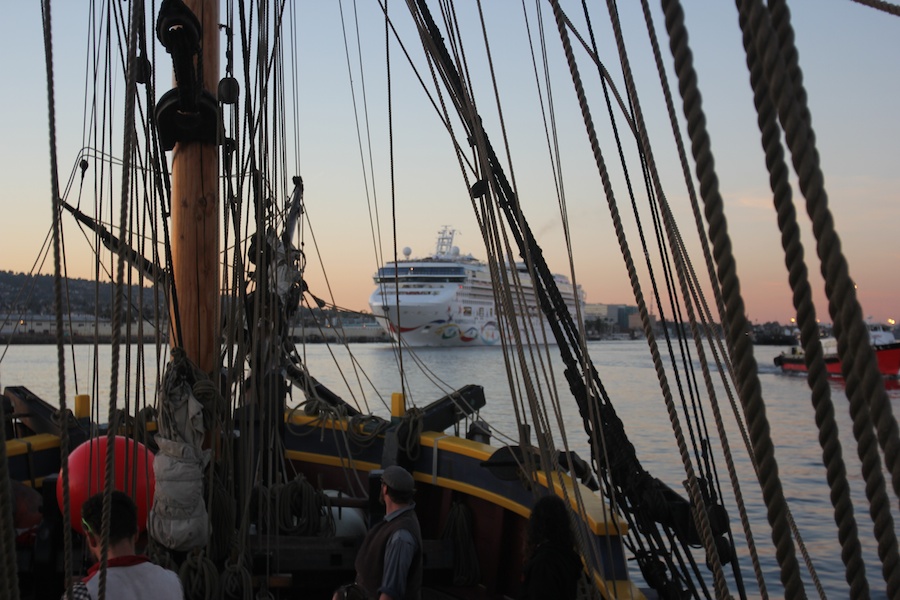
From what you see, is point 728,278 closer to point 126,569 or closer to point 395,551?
point 126,569

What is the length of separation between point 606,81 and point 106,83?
3122mm

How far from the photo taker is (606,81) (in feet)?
13.4

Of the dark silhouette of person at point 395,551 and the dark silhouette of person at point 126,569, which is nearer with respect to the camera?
the dark silhouette of person at point 126,569

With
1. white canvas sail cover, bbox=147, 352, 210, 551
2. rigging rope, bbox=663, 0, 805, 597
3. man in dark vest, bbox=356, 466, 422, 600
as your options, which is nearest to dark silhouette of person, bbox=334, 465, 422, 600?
man in dark vest, bbox=356, 466, 422, 600

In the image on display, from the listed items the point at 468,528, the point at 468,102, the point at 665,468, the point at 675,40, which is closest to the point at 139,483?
the point at 468,528

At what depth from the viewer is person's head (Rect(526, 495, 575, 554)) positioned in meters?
2.55

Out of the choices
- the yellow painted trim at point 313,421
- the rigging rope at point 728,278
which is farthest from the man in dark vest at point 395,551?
the yellow painted trim at point 313,421

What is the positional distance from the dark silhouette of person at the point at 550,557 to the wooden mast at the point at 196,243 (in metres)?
2.58

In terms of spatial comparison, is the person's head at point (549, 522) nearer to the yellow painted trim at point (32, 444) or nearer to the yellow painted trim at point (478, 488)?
the yellow painted trim at point (478, 488)

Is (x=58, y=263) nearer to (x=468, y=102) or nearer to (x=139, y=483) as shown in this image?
(x=139, y=483)

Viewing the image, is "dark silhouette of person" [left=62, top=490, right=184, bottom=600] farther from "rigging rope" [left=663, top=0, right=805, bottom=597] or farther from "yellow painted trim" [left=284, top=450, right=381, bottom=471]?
"yellow painted trim" [left=284, top=450, right=381, bottom=471]

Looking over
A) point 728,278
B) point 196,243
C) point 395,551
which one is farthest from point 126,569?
point 196,243

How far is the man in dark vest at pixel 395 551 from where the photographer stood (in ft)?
9.24

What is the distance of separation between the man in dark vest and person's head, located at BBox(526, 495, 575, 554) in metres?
0.49
